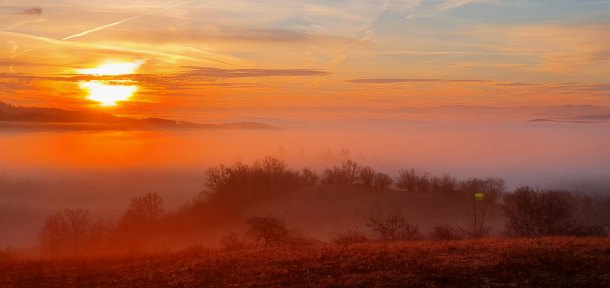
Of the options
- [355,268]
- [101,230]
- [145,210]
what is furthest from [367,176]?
[355,268]

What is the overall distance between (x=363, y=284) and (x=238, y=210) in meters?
85.2

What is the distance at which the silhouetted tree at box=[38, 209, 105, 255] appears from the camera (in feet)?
263

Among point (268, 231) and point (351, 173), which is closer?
point (268, 231)

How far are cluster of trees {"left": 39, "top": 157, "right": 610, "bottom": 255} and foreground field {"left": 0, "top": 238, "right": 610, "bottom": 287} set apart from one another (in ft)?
64.9

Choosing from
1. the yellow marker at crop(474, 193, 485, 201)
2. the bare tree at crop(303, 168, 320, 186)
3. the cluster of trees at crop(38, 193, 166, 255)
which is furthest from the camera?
the bare tree at crop(303, 168, 320, 186)

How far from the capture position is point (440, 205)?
360 feet

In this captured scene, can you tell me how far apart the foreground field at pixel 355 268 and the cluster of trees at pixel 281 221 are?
19780 millimetres

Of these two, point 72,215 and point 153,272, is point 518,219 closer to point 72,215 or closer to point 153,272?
point 153,272

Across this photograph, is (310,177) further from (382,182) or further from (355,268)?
(355,268)

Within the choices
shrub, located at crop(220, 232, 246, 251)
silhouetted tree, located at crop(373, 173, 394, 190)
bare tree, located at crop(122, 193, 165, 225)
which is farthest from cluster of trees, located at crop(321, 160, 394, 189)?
shrub, located at crop(220, 232, 246, 251)

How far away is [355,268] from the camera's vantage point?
25500mm

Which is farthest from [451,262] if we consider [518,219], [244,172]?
[244,172]

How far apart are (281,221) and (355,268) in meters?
28.9

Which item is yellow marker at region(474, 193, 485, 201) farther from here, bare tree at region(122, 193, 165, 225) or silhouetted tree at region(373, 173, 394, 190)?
bare tree at region(122, 193, 165, 225)
